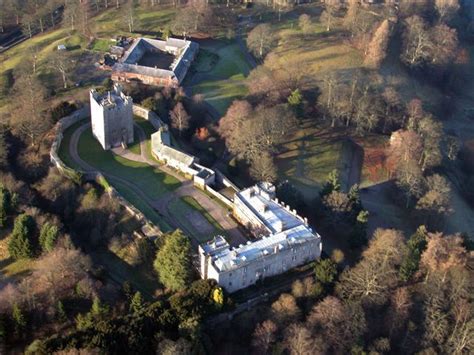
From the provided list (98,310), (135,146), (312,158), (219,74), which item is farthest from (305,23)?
(98,310)

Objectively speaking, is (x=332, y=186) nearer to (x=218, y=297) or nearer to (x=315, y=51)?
(x=218, y=297)

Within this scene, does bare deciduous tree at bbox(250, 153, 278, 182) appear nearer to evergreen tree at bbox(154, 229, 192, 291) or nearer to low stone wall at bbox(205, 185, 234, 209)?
low stone wall at bbox(205, 185, 234, 209)

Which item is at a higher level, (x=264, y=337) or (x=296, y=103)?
(x=296, y=103)

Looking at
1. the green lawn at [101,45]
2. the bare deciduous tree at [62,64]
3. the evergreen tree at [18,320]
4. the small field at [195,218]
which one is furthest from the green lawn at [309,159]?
the evergreen tree at [18,320]

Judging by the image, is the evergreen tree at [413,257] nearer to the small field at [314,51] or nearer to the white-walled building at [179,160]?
the white-walled building at [179,160]

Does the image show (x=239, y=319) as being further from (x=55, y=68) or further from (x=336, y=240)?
(x=55, y=68)

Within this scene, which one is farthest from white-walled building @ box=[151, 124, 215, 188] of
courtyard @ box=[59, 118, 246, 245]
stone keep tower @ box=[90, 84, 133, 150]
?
stone keep tower @ box=[90, 84, 133, 150]
